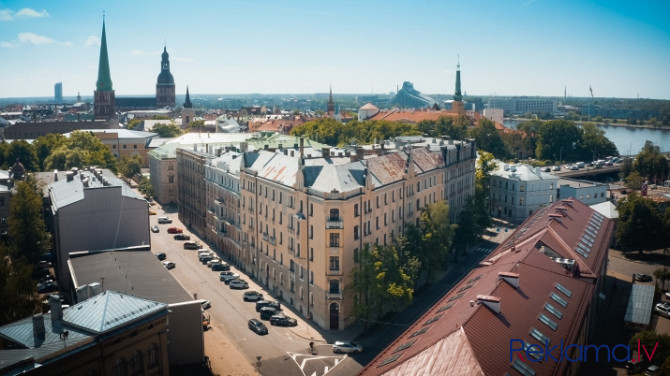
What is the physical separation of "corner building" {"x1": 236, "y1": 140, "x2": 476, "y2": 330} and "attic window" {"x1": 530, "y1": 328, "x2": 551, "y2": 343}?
2258 centimetres

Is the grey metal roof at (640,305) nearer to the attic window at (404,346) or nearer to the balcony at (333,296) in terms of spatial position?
the balcony at (333,296)

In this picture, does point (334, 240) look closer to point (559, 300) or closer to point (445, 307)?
point (445, 307)

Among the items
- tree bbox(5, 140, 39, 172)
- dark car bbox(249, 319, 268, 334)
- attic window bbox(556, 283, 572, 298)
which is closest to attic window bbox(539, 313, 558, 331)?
attic window bbox(556, 283, 572, 298)

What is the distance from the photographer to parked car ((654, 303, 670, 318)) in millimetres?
54009

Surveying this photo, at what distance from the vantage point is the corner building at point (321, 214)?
2000 inches

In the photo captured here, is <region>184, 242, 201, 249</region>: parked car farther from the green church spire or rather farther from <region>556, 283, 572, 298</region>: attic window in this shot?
the green church spire

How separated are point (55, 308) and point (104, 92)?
546 ft

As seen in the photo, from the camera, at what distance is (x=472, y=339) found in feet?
87.8

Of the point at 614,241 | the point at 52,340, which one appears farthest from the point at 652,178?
the point at 52,340

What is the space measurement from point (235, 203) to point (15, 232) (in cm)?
2317

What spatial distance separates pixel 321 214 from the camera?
50.7m

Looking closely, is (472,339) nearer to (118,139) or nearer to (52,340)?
(52,340)

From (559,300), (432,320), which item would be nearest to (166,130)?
(432,320)

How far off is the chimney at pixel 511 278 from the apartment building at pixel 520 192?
59594mm
